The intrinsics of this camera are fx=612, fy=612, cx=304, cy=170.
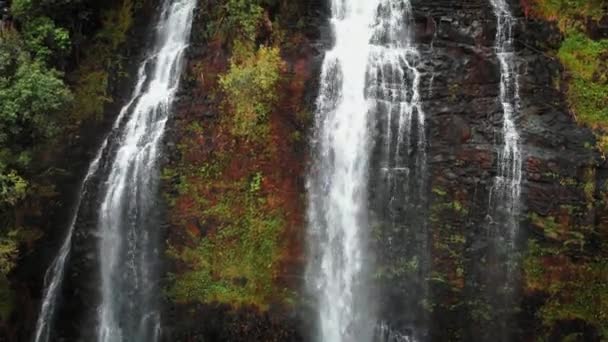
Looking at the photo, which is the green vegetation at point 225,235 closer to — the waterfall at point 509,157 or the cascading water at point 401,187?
the cascading water at point 401,187

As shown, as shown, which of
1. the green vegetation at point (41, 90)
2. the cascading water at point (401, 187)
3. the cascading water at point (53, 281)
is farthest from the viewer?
the cascading water at point (53, 281)

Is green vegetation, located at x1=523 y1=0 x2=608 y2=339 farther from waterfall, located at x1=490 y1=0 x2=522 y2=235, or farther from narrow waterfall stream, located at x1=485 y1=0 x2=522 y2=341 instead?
waterfall, located at x1=490 y1=0 x2=522 y2=235

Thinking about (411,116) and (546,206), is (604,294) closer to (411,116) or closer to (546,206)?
(546,206)

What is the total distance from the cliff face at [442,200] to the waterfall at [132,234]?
0.43 meters

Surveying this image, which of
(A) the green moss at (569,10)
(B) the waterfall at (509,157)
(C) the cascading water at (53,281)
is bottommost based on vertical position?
(C) the cascading water at (53,281)

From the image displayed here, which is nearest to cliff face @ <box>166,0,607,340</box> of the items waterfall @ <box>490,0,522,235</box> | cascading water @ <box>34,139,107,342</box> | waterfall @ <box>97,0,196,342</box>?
waterfall @ <box>490,0,522,235</box>

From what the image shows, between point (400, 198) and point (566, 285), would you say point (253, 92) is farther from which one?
point (566, 285)

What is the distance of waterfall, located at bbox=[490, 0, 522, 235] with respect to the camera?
11766 mm

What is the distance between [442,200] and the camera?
1211 centimetres

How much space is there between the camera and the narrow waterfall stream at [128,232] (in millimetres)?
12609

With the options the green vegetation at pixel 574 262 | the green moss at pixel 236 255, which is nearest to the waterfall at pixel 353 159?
the green moss at pixel 236 255

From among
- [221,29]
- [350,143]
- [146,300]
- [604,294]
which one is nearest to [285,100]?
[350,143]

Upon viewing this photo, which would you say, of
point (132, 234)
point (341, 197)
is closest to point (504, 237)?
point (341, 197)

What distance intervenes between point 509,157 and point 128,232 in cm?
792
